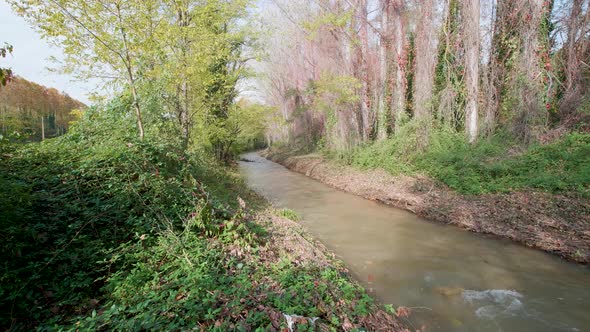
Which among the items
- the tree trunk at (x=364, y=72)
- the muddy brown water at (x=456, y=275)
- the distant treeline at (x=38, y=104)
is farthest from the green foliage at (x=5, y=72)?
the distant treeline at (x=38, y=104)

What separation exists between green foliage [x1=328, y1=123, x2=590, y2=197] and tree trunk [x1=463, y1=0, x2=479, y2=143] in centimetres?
73

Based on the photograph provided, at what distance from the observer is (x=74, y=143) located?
5703 mm

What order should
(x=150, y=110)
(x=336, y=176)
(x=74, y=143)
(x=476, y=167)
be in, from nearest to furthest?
(x=74, y=143), (x=150, y=110), (x=476, y=167), (x=336, y=176)

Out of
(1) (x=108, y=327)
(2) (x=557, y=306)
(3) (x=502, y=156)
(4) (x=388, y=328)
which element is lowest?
(2) (x=557, y=306)

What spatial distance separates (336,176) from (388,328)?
10591 millimetres

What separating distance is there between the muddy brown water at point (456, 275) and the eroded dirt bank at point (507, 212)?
31 centimetres

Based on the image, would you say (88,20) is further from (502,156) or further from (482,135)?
(482,135)

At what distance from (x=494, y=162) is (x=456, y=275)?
5692 millimetres

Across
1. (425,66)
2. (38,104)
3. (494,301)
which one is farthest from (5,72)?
(38,104)

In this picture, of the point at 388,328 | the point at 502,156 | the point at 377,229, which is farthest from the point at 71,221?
the point at 502,156

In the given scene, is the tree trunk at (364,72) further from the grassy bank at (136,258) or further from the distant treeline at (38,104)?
the distant treeline at (38,104)

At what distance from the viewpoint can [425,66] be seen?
12008 mm

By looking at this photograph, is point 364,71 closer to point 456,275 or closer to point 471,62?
point 471,62

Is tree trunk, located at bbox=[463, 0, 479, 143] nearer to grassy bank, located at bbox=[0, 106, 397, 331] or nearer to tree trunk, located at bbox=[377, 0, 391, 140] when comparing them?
tree trunk, located at bbox=[377, 0, 391, 140]
